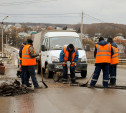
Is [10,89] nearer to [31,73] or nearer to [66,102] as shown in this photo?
[31,73]

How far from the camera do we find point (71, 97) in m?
8.69

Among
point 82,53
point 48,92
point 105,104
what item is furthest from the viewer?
point 82,53

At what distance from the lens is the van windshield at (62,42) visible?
1526cm

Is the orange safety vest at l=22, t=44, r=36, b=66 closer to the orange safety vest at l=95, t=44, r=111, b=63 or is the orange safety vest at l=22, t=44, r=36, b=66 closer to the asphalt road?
the asphalt road

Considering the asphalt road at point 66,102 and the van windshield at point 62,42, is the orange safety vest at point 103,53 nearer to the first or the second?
the asphalt road at point 66,102

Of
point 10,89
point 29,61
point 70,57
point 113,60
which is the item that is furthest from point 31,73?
point 113,60

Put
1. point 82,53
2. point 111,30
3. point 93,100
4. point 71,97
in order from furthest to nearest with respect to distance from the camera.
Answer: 1. point 111,30
2. point 82,53
3. point 71,97
4. point 93,100

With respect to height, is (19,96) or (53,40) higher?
(53,40)

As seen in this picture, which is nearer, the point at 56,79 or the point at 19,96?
the point at 19,96

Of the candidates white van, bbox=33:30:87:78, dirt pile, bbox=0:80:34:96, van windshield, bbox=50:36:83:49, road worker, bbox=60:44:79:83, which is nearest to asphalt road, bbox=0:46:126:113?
dirt pile, bbox=0:80:34:96

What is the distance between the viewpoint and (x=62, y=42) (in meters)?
15.4

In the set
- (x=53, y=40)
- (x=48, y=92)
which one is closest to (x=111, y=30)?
(x=53, y=40)

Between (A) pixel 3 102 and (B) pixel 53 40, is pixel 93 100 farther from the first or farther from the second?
(B) pixel 53 40

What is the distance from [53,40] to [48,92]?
623 centimetres
